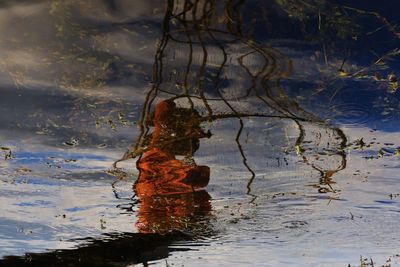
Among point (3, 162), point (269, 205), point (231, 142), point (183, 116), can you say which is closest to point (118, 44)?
point (183, 116)

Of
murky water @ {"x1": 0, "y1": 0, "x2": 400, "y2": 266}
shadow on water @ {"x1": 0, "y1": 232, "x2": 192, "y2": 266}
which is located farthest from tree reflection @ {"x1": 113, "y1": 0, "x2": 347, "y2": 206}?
shadow on water @ {"x1": 0, "y1": 232, "x2": 192, "y2": 266}

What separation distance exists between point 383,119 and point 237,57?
3.82 ft

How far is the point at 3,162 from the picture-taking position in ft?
12.6

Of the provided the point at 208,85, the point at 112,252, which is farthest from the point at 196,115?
the point at 112,252

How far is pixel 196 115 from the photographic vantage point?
9.65 feet

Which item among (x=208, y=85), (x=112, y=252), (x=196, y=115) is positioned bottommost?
(x=112, y=252)

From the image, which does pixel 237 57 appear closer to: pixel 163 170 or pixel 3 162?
pixel 163 170

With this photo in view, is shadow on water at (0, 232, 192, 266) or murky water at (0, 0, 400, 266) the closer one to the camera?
murky water at (0, 0, 400, 266)

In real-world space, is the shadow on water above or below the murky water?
below

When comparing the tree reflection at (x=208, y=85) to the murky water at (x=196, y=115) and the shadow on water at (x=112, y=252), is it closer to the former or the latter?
the murky water at (x=196, y=115)

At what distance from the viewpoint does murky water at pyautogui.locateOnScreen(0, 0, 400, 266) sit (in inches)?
90.4

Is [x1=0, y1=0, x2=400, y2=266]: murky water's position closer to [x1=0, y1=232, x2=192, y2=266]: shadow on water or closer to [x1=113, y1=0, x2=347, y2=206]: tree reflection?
[x1=113, y1=0, x2=347, y2=206]: tree reflection

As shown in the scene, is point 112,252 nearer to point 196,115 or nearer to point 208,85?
point 196,115

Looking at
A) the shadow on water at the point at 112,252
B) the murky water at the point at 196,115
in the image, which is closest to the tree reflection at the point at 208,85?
the murky water at the point at 196,115
